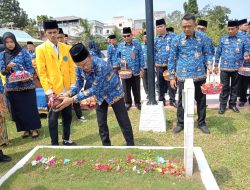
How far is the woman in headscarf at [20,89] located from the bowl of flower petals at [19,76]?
163mm

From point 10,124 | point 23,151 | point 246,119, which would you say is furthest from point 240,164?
point 10,124

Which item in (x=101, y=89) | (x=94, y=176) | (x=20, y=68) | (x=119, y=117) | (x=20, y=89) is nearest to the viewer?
(x=94, y=176)

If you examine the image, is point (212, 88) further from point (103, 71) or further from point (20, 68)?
point (20, 68)

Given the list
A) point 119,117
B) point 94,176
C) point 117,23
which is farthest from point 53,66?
point 117,23

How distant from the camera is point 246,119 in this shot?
19.0 ft

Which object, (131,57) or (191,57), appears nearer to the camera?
(191,57)

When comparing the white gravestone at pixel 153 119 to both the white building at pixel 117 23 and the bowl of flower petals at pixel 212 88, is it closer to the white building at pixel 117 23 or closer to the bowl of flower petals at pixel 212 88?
the bowl of flower petals at pixel 212 88

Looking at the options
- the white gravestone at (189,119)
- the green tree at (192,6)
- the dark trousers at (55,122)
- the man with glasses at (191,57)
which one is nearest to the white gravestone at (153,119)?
the man with glasses at (191,57)

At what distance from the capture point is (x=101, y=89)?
3973 millimetres

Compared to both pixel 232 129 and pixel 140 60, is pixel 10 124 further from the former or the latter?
pixel 232 129

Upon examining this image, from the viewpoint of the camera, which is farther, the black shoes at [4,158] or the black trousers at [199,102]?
the black trousers at [199,102]

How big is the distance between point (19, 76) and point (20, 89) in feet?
1.38

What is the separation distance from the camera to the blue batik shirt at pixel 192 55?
492 centimetres

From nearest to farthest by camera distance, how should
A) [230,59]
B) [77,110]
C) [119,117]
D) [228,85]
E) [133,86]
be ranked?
[119,117], [230,59], [228,85], [77,110], [133,86]
